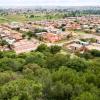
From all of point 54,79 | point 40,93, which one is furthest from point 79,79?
point 40,93

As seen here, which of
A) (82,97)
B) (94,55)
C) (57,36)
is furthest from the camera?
(57,36)

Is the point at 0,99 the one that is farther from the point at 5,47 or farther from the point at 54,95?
the point at 5,47

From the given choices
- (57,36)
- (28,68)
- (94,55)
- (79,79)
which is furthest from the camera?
(57,36)

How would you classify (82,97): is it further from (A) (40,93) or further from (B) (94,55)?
(B) (94,55)

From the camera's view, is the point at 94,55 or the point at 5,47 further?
the point at 5,47

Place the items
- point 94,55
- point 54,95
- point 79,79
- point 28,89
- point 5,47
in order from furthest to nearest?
1. point 5,47
2. point 94,55
3. point 79,79
4. point 54,95
5. point 28,89

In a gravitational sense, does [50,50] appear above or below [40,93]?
below

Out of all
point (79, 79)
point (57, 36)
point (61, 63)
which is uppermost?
point (79, 79)

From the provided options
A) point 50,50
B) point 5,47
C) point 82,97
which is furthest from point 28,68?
point 5,47

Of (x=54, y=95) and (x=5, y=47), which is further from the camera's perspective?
(x=5, y=47)
